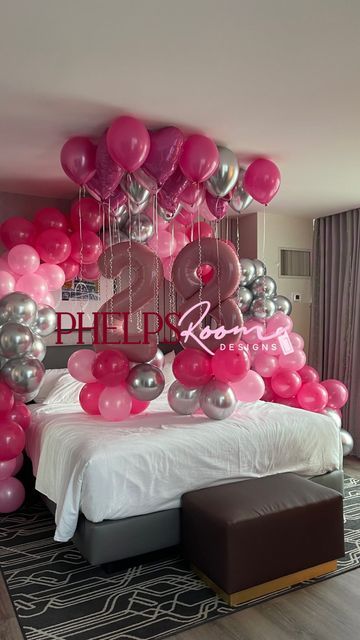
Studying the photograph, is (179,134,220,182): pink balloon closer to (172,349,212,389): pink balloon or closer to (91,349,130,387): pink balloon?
(172,349,212,389): pink balloon

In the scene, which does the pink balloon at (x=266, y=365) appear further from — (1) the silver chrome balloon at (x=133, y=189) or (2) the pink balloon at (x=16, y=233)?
(2) the pink balloon at (x=16, y=233)

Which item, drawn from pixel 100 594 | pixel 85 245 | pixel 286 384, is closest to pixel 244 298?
pixel 286 384

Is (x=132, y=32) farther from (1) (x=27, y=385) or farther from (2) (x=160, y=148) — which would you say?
(1) (x=27, y=385)

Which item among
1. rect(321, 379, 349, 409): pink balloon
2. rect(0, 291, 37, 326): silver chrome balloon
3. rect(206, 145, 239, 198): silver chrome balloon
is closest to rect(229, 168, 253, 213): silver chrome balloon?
rect(206, 145, 239, 198): silver chrome balloon

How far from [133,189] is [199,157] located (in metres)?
0.51

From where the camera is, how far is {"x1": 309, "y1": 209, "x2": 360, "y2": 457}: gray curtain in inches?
175

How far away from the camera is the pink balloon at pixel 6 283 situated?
124 inches

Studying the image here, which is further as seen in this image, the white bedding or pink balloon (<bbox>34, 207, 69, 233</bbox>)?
pink balloon (<bbox>34, 207, 69, 233</bbox>)

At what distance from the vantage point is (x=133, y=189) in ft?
9.73

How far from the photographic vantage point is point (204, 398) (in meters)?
2.90

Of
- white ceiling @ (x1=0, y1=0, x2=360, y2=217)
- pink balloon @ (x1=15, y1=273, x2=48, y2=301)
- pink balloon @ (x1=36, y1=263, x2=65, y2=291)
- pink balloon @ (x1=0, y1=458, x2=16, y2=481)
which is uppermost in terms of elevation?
white ceiling @ (x1=0, y1=0, x2=360, y2=217)

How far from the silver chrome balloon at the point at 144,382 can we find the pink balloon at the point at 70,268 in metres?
1.10

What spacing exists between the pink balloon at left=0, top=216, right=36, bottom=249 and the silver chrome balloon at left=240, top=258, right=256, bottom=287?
161 centimetres

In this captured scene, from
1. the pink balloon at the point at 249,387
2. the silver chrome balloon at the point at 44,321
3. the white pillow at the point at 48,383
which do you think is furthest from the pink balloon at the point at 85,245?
the pink balloon at the point at 249,387
